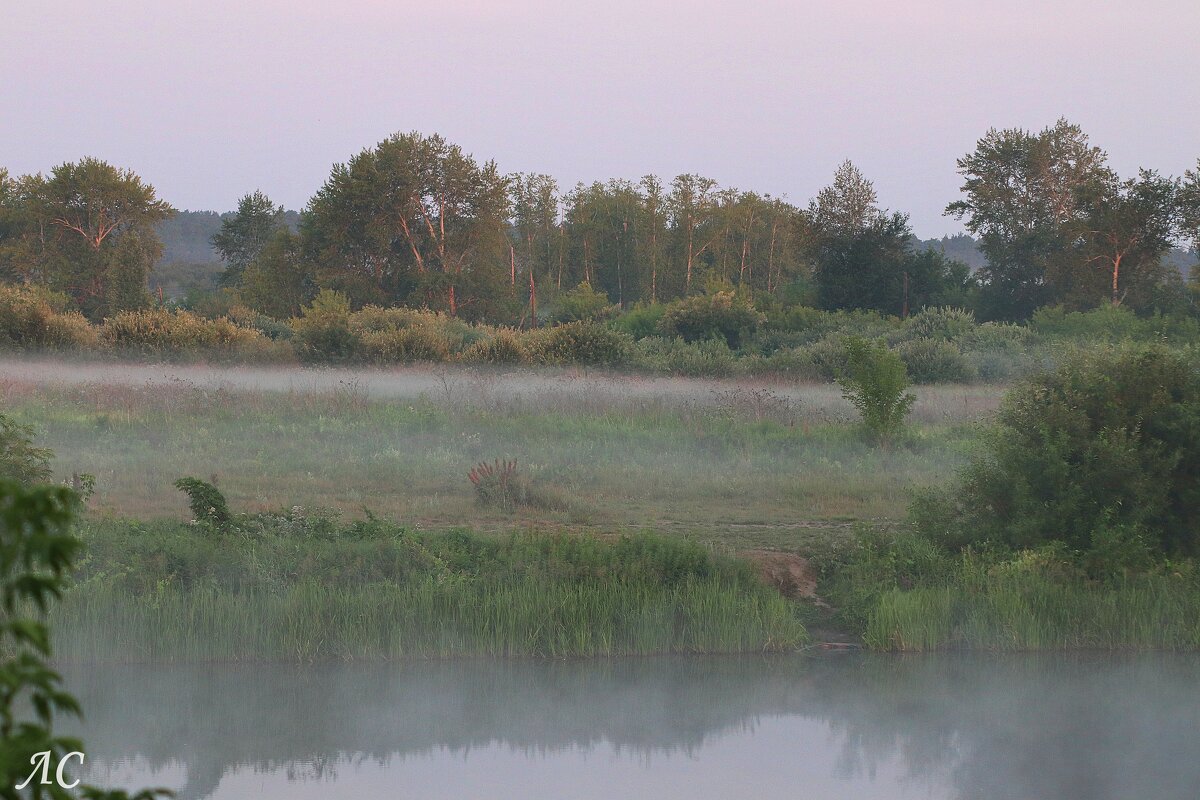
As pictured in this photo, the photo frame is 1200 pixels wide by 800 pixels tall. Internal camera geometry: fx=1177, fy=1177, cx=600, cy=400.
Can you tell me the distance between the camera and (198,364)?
98.9 ft

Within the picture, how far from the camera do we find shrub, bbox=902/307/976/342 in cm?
3872

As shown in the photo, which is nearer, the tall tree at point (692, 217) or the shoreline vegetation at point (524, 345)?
the shoreline vegetation at point (524, 345)

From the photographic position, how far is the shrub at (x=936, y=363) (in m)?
31.0

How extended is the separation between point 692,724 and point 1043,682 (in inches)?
116

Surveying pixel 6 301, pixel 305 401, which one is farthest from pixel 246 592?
pixel 6 301

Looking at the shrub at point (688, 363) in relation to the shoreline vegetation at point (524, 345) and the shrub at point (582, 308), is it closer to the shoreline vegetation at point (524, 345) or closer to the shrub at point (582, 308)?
the shoreline vegetation at point (524, 345)

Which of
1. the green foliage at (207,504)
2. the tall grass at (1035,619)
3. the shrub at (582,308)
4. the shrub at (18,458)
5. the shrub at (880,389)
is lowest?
the tall grass at (1035,619)

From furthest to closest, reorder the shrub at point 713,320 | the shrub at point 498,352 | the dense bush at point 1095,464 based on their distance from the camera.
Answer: the shrub at point 713,320 < the shrub at point 498,352 < the dense bush at point 1095,464

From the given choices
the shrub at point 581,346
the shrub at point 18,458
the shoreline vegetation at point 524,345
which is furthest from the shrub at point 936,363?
the shrub at point 18,458

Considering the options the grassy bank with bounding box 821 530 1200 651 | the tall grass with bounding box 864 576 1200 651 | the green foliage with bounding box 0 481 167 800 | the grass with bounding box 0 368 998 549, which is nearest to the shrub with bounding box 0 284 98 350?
the grass with bounding box 0 368 998 549

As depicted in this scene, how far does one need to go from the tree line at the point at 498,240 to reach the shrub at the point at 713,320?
26.7ft

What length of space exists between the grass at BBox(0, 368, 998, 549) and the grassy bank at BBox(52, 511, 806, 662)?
2.10 m

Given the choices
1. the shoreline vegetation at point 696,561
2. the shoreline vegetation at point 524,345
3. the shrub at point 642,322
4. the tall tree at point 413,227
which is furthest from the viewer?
the tall tree at point 413,227

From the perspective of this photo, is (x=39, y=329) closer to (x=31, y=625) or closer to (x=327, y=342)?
(x=327, y=342)
